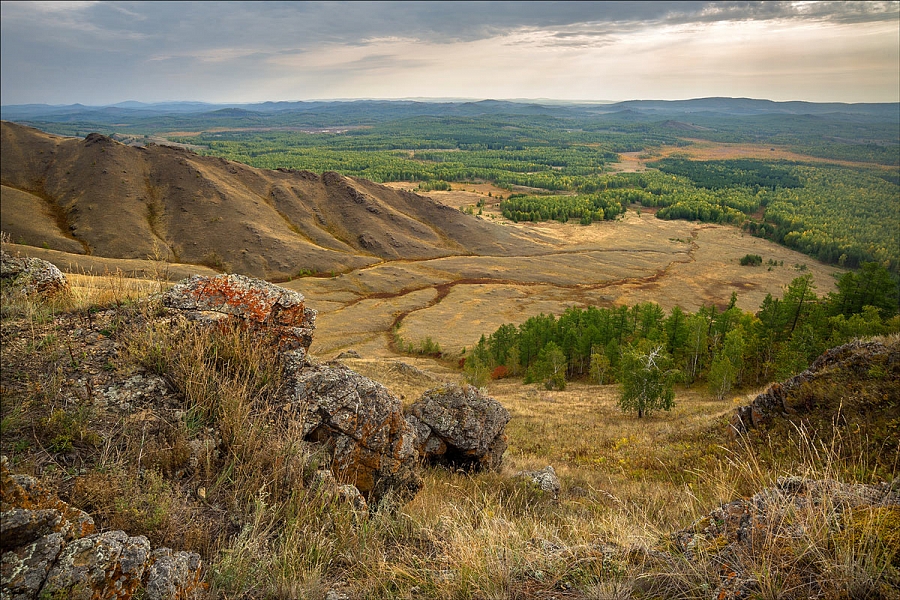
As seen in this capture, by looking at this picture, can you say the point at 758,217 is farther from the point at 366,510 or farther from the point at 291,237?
the point at 366,510

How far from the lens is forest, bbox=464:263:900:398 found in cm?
3634

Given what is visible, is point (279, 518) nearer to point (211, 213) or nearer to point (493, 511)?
point (493, 511)

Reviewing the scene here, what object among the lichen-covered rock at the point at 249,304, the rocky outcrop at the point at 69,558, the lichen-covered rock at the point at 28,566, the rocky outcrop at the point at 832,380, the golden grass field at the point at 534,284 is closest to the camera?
the lichen-covered rock at the point at 28,566

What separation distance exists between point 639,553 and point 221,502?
4.41 m

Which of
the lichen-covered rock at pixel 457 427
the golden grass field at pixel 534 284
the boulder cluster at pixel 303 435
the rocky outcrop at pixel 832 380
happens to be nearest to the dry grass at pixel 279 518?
the boulder cluster at pixel 303 435

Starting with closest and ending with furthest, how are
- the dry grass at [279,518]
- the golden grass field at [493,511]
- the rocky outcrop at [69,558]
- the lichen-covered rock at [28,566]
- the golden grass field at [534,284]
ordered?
the lichen-covered rock at [28,566], the rocky outcrop at [69,558], the dry grass at [279,518], the golden grass field at [493,511], the golden grass field at [534,284]

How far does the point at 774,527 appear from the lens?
13.4 ft

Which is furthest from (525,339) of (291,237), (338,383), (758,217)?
(758,217)

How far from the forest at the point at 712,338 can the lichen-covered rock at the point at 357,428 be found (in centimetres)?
2478

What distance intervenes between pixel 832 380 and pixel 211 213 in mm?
103888

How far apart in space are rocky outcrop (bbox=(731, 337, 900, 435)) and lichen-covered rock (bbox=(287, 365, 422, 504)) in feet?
27.2

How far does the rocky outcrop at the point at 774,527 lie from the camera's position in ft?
11.8

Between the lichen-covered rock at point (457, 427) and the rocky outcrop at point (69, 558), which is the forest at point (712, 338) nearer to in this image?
the lichen-covered rock at point (457, 427)

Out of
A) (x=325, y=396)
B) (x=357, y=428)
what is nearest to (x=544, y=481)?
(x=357, y=428)
